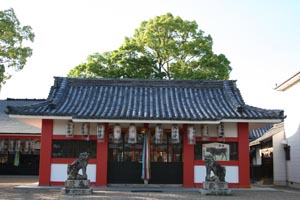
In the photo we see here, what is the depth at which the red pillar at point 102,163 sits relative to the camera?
17.3m

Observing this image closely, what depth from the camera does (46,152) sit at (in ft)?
56.6

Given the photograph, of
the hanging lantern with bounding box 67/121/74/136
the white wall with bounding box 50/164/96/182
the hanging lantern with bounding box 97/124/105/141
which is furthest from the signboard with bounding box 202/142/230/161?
the hanging lantern with bounding box 67/121/74/136

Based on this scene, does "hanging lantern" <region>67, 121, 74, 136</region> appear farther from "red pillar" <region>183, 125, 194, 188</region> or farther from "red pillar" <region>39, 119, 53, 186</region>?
"red pillar" <region>183, 125, 194, 188</region>

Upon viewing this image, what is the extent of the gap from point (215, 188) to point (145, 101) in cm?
637

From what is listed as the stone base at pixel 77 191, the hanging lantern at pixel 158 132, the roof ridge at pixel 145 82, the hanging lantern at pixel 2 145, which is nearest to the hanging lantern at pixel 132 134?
the hanging lantern at pixel 158 132

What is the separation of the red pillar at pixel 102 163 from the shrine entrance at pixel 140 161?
336 mm

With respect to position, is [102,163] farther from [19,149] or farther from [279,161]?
[279,161]

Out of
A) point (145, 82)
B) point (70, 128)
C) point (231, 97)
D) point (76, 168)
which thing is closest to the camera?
point (76, 168)

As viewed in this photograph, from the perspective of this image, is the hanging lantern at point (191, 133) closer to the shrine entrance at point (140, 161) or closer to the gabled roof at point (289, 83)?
the shrine entrance at point (140, 161)

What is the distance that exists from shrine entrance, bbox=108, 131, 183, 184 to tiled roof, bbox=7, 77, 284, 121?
1.51 m

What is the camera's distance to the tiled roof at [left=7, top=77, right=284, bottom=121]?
16906 mm

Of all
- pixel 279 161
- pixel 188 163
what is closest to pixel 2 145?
pixel 188 163

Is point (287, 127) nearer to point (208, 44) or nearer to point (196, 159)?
point (196, 159)

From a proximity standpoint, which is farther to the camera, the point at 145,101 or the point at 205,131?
the point at 145,101
